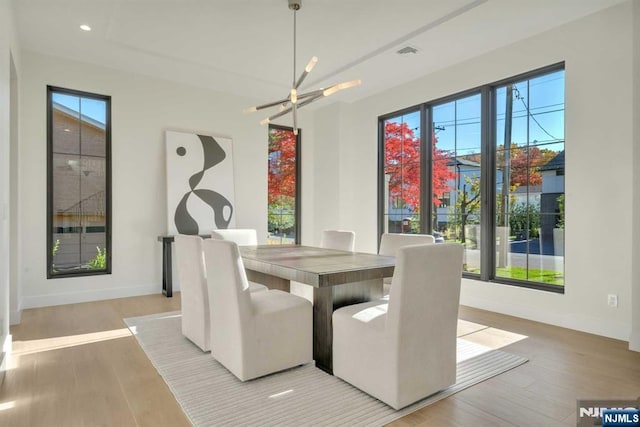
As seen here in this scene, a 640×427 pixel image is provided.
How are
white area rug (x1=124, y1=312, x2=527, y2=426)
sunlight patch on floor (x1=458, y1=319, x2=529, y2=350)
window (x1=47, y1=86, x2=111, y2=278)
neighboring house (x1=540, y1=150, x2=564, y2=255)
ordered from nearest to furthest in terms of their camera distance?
white area rug (x1=124, y1=312, x2=527, y2=426)
sunlight patch on floor (x1=458, y1=319, x2=529, y2=350)
neighboring house (x1=540, y1=150, x2=564, y2=255)
window (x1=47, y1=86, x2=111, y2=278)

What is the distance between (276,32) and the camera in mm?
3684

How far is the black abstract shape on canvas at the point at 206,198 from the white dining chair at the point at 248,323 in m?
2.58

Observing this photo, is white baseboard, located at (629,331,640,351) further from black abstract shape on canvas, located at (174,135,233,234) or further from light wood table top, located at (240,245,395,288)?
black abstract shape on canvas, located at (174,135,233,234)

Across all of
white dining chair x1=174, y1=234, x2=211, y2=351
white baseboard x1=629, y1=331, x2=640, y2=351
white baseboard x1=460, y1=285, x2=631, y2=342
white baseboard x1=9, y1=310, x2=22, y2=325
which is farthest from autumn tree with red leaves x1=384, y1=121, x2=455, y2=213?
white baseboard x1=9, y1=310, x2=22, y2=325

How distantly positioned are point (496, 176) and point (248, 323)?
10.7 ft

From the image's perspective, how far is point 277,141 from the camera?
20.3 ft

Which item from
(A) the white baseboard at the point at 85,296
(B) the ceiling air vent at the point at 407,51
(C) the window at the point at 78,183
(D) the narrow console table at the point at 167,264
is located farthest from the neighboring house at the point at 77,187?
(B) the ceiling air vent at the point at 407,51

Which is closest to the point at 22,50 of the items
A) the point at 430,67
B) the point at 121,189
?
the point at 121,189

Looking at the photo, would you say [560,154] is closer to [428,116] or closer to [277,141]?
[428,116]

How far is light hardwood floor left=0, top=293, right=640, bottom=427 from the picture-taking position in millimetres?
1944

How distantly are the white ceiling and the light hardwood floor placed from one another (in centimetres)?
285

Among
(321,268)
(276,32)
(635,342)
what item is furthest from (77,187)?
(635,342)

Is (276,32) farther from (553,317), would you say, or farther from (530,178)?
(553,317)

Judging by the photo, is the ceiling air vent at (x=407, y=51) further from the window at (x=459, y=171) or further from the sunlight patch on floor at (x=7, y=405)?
the sunlight patch on floor at (x=7, y=405)
